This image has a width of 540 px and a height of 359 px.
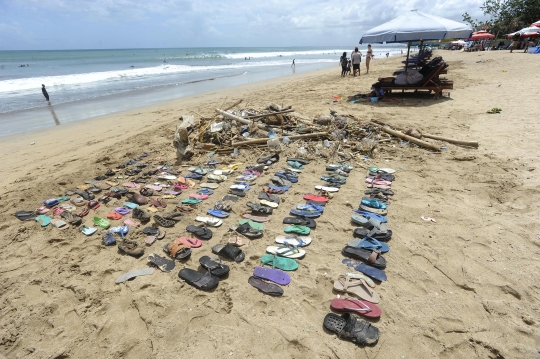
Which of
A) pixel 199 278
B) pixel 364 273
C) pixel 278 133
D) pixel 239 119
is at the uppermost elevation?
pixel 239 119

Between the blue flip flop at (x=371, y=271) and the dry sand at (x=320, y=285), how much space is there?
0.09 m

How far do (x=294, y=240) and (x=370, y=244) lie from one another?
85 centimetres

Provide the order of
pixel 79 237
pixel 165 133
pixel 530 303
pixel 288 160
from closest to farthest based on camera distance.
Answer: pixel 530 303
pixel 79 237
pixel 288 160
pixel 165 133

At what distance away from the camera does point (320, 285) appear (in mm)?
2695

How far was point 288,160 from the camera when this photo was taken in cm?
552

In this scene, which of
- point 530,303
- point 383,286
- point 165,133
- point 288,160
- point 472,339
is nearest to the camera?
point 472,339

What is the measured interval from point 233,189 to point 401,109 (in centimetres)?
642

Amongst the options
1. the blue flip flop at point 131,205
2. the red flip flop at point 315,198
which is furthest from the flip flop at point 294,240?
the blue flip flop at point 131,205

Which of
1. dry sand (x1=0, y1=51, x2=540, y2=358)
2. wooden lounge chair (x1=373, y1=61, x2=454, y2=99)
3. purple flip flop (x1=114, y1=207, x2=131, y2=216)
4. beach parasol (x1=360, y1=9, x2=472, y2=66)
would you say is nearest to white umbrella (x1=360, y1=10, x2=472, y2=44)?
beach parasol (x1=360, y1=9, x2=472, y2=66)

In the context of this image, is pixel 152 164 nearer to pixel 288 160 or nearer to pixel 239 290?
pixel 288 160

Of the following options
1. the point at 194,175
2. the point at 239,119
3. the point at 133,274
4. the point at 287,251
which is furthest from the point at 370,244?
the point at 239,119

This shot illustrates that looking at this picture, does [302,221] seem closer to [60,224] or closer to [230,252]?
[230,252]

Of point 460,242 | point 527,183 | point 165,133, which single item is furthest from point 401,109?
point 165,133

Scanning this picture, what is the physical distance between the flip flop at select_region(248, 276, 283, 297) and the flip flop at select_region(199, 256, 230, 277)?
0.94 ft
